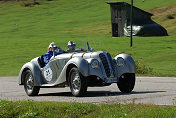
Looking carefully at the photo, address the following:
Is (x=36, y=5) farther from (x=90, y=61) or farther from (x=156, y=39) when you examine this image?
(x=90, y=61)

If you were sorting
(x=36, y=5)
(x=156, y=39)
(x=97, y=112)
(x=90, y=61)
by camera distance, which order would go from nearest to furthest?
(x=97, y=112), (x=90, y=61), (x=156, y=39), (x=36, y=5)

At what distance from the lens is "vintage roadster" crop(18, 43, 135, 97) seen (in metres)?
13.8

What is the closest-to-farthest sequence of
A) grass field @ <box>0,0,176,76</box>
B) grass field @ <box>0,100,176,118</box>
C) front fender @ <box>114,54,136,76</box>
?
grass field @ <box>0,100,176,118</box>, front fender @ <box>114,54,136,76</box>, grass field @ <box>0,0,176,76</box>

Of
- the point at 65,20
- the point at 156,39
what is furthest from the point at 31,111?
the point at 65,20

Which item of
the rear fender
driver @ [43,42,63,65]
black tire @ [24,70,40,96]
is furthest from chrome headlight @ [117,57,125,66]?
black tire @ [24,70,40,96]

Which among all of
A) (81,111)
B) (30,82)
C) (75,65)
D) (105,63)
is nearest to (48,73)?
(30,82)

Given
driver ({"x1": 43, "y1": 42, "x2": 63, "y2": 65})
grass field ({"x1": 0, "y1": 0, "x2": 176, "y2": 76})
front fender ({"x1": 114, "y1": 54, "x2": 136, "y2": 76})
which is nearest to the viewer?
front fender ({"x1": 114, "y1": 54, "x2": 136, "y2": 76})

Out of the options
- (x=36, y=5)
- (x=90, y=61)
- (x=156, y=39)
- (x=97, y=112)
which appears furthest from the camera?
(x=36, y=5)

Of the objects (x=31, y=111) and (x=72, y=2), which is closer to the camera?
(x=31, y=111)

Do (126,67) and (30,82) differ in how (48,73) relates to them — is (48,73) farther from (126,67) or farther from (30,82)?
(126,67)

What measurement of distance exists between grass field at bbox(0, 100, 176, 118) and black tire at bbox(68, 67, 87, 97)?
8.50 ft

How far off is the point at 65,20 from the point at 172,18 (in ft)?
63.0

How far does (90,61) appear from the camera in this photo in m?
13.8

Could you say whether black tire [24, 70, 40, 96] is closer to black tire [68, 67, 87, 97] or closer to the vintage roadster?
the vintage roadster
